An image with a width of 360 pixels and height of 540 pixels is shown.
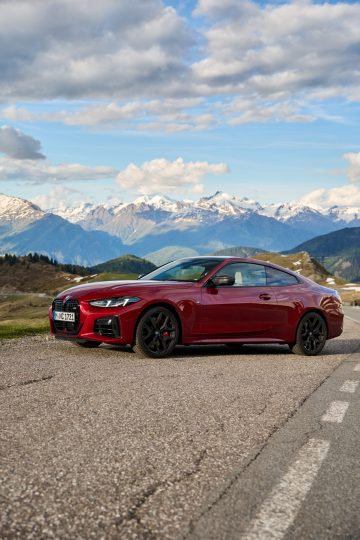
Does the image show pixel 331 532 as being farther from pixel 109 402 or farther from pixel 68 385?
pixel 68 385

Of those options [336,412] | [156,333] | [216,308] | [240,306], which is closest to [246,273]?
[240,306]

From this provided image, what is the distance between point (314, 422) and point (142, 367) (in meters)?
3.65

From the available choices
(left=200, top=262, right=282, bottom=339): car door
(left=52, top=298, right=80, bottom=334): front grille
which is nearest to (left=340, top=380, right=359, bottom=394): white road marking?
(left=200, top=262, right=282, bottom=339): car door

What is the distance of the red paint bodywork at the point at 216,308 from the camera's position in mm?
9938

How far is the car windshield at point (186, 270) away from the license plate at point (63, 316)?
1521 mm

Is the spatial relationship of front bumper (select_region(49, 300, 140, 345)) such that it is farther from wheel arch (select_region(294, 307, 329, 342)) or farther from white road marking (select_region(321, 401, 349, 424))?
white road marking (select_region(321, 401, 349, 424))

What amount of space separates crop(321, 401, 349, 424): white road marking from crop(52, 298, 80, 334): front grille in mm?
4588

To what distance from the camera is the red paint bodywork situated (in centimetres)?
994

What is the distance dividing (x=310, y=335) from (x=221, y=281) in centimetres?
217

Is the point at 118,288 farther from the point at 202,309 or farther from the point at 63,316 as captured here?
the point at 202,309

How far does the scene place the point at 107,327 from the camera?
9.88m

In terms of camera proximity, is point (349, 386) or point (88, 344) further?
point (88, 344)

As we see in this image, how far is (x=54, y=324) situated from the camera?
10.7m

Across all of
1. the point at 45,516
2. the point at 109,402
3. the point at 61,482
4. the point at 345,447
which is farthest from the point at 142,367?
the point at 45,516
